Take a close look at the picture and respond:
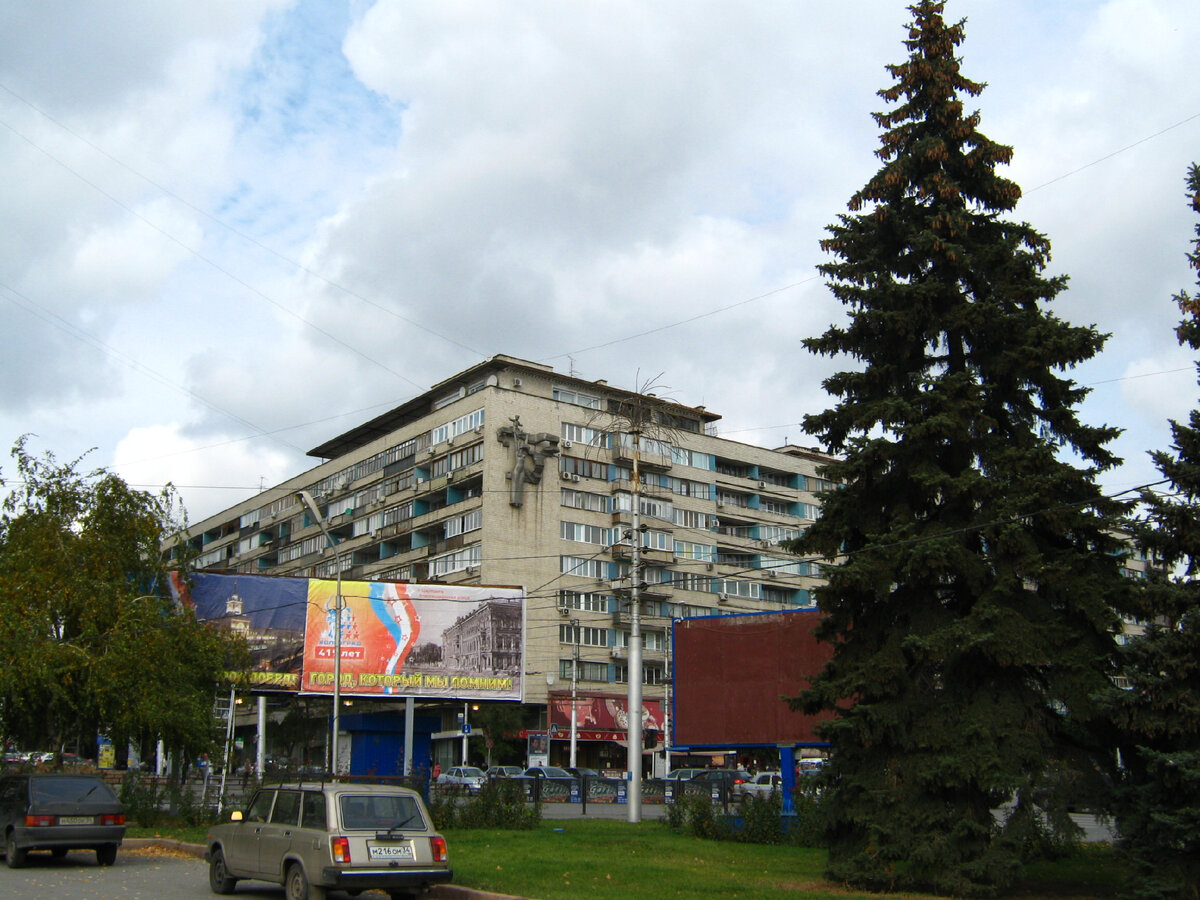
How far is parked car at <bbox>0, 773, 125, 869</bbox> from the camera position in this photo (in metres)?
18.5

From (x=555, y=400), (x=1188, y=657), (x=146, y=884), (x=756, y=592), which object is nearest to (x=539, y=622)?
(x=555, y=400)

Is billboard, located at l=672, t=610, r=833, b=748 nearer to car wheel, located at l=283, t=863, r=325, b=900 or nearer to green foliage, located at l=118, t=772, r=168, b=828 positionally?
green foliage, located at l=118, t=772, r=168, b=828

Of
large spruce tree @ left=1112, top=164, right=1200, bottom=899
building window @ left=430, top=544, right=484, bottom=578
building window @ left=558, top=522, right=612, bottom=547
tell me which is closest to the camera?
large spruce tree @ left=1112, top=164, right=1200, bottom=899

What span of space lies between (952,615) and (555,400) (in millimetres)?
56730

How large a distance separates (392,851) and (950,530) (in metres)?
9.26

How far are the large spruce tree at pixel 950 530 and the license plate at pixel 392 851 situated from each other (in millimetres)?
6474

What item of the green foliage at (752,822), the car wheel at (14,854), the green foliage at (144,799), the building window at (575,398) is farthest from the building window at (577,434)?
the car wheel at (14,854)

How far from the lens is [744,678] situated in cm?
3050

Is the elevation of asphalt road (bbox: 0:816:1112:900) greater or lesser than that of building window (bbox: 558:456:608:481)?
lesser

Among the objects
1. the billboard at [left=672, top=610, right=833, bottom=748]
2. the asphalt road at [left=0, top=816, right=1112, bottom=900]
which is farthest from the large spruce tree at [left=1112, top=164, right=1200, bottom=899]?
the billboard at [left=672, top=610, right=833, bottom=748]

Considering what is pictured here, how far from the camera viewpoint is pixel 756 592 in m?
81.4

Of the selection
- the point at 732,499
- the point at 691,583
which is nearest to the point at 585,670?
the point at 691,583

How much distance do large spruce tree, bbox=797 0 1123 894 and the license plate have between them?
647cm

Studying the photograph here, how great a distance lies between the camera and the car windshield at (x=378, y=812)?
1353cm
